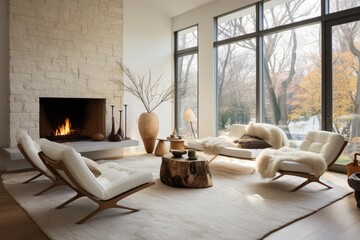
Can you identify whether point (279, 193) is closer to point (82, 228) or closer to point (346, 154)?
point (346, 154)

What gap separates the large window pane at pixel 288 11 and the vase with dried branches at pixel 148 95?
2999 mm

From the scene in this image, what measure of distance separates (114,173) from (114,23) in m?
4.29

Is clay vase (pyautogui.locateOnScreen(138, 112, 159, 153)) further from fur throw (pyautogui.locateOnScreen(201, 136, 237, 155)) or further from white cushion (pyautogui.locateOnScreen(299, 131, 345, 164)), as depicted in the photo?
white cushion (pyautogui.locateOnScreen(299, 131, 345, 164))

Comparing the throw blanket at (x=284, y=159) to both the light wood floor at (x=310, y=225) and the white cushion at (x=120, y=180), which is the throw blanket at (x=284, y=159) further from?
the white cushion at (x=120, y=180)

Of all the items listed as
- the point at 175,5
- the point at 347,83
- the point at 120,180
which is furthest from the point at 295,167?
the point at 175,5

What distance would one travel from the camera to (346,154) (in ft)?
16.3

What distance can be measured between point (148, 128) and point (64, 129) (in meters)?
1.80

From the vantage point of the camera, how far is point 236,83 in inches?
266

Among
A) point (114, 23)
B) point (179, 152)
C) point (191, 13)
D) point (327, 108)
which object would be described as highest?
point (191, 13)

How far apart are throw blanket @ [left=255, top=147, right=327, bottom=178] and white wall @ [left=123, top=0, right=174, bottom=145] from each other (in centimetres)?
389

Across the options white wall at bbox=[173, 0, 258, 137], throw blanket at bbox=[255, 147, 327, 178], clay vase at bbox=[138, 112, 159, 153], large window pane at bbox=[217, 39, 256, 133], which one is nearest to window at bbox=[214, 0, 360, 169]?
large window pane at bbox=[217, 39, 256, 133]

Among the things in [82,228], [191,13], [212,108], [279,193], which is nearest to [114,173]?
[82,228]

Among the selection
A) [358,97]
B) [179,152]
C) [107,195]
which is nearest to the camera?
[107,195]

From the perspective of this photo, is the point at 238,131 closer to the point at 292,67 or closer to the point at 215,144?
the point at 215,144
